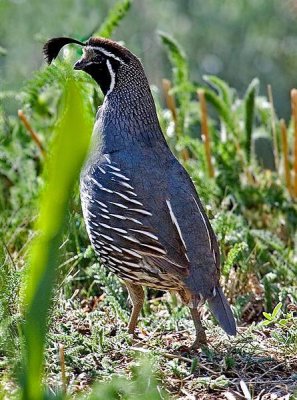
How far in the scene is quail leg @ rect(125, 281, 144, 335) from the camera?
10.8 feet

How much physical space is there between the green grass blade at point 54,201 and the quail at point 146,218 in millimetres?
1580

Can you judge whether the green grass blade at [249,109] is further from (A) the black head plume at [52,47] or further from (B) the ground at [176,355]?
(B) the ground at [176,355]

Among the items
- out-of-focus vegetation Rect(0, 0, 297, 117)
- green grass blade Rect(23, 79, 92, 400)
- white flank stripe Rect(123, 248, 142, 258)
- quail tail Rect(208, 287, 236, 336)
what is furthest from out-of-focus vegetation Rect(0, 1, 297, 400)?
out-of-focus vegetation Rect(0, 0, 297, 117)

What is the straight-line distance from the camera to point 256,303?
3.80 meters

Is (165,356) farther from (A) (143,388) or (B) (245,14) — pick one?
(B) (245,14)

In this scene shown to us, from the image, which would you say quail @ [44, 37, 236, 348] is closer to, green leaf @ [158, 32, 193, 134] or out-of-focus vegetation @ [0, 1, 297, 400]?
out-of-focus vegetation @ [0, 1, 297, 400]

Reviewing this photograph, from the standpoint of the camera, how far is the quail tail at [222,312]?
291 cm

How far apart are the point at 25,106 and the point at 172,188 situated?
6.07 feet

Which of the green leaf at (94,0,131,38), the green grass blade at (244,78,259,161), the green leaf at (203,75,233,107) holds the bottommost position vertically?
the green grass blade at (244,78,259,161)

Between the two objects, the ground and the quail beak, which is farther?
the quail beak

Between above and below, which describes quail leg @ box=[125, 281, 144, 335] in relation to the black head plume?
below

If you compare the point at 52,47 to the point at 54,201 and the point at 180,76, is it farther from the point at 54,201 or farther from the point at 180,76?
Answer: the point at 54,201

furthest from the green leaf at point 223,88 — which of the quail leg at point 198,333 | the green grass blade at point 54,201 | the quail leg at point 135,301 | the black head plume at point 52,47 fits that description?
the green grass blade at point 54,201

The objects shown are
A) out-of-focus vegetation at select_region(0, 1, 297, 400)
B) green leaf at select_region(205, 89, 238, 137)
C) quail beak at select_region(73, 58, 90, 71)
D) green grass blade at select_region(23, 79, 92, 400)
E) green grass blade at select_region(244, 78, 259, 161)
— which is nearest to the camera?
green grass blade at select_region(23, 79, 92, 400)
